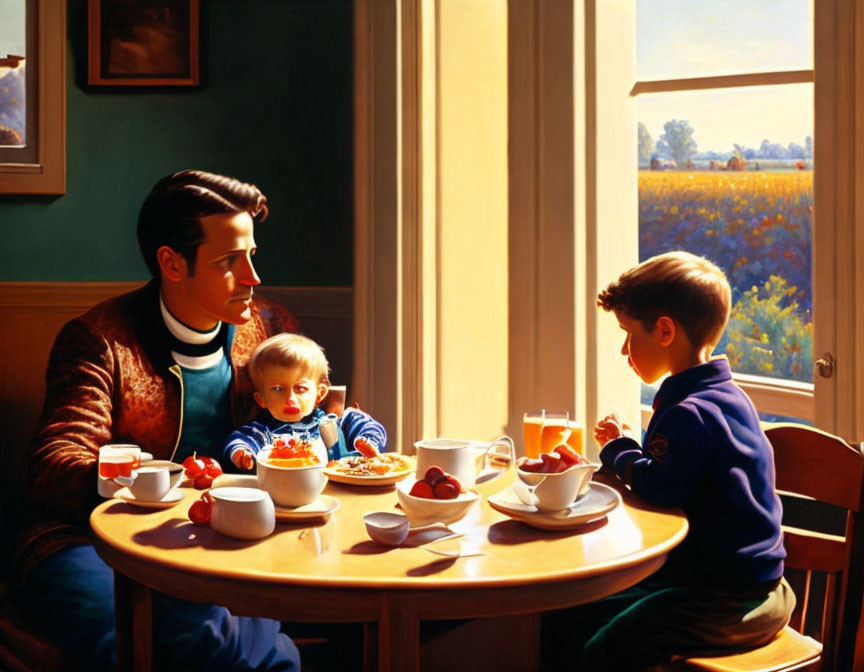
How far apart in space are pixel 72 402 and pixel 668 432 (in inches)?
51.0

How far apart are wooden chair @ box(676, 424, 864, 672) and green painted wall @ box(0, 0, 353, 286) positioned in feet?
5.25

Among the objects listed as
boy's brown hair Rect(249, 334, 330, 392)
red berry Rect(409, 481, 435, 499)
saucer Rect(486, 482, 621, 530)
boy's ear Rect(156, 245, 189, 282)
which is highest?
boy's ear Rect(156, 245, 189, 282)

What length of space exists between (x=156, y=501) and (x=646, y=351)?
3.19 feet

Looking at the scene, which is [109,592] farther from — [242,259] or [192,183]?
[192,183]

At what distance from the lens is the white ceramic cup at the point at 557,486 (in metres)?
1.53

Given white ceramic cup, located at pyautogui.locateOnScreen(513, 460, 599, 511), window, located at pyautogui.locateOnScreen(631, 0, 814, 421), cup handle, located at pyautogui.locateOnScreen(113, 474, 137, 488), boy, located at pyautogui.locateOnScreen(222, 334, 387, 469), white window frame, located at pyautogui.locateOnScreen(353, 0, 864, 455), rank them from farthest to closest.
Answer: white window frame, located at pyautogui.locateOnScreen(353, 0, 864, 455), window, located at pyautogui.locateOnScreen(631, 0, 814, 421), boy, located at pyautogui.locateOnScreen(222, 334, 387, 469), cup handle, located at pyautogui.locateOnScreen(113, 474, 137, 488), white ceramic cup, located at pyautogui.locateOnScreen(513, 460, 599, 511)

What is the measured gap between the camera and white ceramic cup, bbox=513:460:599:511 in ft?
5.01

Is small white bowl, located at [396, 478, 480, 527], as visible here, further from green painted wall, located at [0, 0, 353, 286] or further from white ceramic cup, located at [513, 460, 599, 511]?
green painted wall, located at [0, 0, 353, 286]

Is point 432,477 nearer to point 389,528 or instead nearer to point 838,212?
point 389,528

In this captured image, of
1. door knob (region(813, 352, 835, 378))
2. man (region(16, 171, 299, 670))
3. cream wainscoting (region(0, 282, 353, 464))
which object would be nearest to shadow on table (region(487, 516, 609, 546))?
man (region(16, 171, 299, 670))

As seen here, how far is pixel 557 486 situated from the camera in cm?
153

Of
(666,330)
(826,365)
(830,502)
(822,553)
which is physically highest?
(666,330)

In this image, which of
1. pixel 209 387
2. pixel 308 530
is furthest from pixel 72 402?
pixel 308 530

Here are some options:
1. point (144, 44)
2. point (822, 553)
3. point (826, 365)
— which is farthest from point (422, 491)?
point (144, 44)
